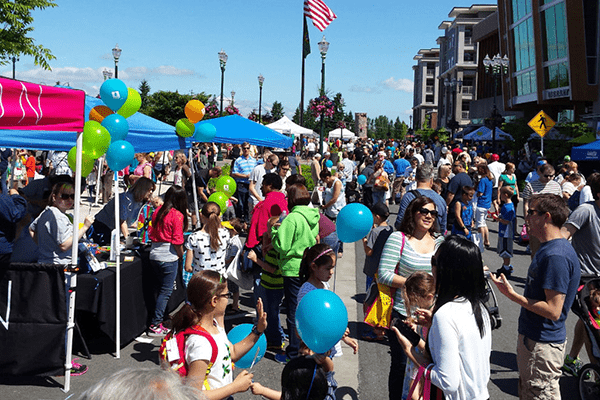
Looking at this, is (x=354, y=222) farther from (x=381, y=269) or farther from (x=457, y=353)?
(x=457, y=353)

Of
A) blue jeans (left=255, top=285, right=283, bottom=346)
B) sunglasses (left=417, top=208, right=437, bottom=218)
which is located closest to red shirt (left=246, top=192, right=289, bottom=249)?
blue jeans (left=255, top=285, right=283, bottom=346)

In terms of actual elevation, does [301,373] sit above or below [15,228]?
below

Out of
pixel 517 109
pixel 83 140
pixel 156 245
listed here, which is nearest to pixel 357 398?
pixel 156 245

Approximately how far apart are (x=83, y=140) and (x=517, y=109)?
169ft

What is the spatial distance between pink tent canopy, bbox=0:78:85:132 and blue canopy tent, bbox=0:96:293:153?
124 centimetres

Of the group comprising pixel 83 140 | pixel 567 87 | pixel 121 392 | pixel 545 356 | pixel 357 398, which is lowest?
pixel 357 398

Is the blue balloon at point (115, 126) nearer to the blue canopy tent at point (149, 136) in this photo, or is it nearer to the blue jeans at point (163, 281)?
the blue canopy tent at point (149, 136)

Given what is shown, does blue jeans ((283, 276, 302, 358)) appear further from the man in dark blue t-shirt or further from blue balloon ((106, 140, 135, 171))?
the man in dark blue t-shirt

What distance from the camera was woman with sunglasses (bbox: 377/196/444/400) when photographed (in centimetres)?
420

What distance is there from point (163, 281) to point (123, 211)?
6.05ft

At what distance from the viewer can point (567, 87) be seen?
120 ft

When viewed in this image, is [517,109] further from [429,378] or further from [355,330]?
[429,378]

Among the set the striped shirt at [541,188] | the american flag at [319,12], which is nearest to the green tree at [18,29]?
the american flag at [319,12]

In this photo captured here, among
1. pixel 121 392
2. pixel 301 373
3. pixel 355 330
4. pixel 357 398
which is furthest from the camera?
pixel 355 330
